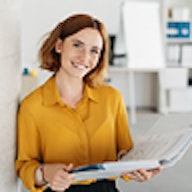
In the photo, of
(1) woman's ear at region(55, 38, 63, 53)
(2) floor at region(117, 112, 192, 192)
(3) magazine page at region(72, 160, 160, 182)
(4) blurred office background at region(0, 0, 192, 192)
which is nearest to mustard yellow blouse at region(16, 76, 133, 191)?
(1) woman's ear at region(55, 38, 63, 53)

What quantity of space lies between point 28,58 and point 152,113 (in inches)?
77.5

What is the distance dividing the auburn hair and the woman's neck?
53 millimetres

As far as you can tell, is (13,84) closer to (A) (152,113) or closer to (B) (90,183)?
(B) (90,183)

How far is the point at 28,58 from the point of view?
5516 mm

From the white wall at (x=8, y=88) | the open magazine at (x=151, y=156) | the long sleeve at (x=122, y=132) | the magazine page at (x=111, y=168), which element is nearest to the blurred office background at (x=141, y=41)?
the long sleeve at (x=122, y=132)

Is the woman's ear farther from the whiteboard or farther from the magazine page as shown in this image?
the whiteboard

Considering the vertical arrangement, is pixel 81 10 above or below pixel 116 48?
above

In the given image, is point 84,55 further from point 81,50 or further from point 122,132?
point 122,132

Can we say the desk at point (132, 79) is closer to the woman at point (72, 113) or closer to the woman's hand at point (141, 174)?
the woman at point (72, 113)

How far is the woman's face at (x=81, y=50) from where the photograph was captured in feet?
3.97

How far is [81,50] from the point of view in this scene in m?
1.22

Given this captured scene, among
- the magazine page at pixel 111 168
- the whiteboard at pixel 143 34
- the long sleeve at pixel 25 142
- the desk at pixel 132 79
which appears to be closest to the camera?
the magazine page at pixel 111 168

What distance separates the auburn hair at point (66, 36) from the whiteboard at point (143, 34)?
4016mm

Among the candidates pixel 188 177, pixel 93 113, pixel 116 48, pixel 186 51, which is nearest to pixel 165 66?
pixel 186 51
